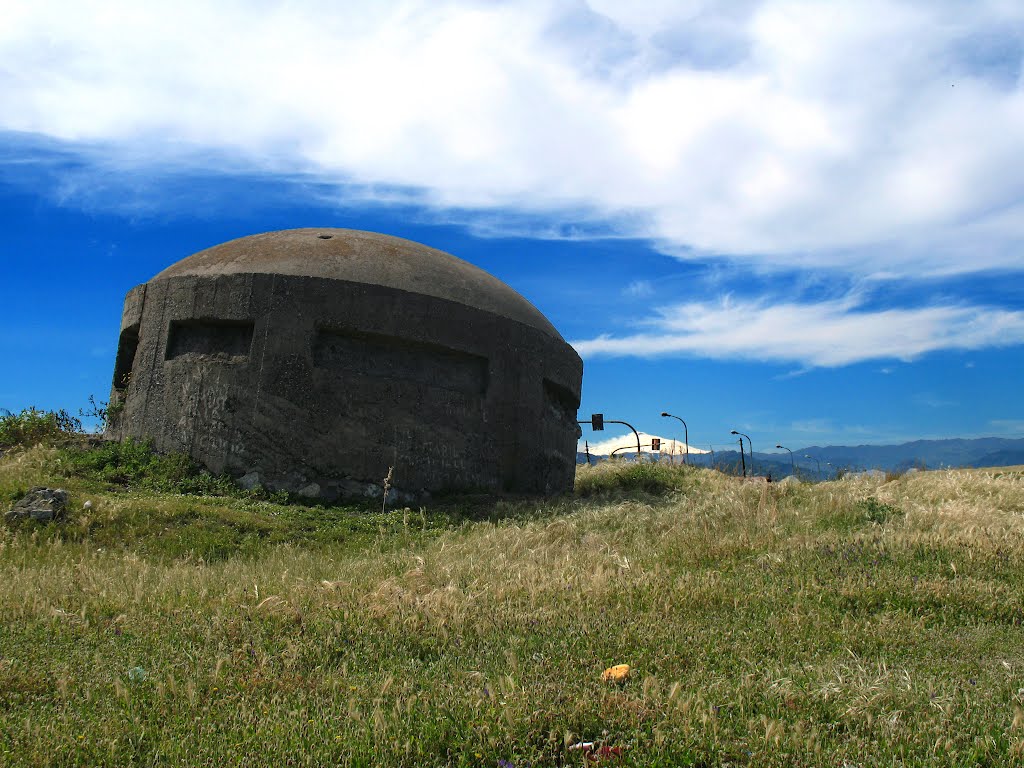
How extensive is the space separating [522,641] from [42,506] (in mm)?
6270

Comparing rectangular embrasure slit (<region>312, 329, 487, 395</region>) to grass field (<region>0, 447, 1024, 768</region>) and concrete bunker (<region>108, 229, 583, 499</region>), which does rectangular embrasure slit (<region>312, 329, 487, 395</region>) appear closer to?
concrete bunker (<region>108, 229, 583, 499</region>)

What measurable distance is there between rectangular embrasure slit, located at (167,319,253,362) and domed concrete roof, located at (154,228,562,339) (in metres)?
0.68

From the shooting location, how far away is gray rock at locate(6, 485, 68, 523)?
27.6 ft

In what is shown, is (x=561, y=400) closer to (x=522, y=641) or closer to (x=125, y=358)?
(x=125, y=358)

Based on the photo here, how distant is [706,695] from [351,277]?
8.27 m

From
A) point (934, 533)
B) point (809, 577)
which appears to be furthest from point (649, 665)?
point (934, 533)

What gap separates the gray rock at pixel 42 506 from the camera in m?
8.42

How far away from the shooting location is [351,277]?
1086cm

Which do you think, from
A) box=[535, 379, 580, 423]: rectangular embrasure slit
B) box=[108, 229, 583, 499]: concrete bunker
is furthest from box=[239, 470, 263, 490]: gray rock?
box=[535, 379, 580, 423]: rectangular embrasure slit

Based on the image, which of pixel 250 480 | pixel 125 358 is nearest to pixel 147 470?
pixel 250 480

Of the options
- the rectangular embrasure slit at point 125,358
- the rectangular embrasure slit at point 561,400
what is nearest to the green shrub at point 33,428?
the rectangular embrasure slit at point 125,358

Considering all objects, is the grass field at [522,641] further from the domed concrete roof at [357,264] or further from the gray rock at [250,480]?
the domed concrete roof at [357,264]

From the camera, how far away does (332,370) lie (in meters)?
10.5

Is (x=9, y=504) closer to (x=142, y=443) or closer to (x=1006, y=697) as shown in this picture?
(x=142, y=443)
